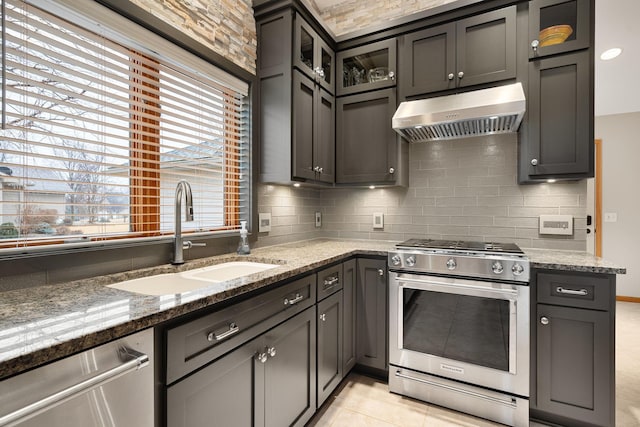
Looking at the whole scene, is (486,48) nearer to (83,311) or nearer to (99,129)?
(99,129)

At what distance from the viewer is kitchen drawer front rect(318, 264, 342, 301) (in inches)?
70.9

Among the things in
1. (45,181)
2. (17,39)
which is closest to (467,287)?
(45,181)

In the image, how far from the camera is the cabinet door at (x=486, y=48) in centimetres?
210

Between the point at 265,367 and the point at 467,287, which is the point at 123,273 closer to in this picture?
the point at 265,367

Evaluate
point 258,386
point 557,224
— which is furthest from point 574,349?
point 258,386

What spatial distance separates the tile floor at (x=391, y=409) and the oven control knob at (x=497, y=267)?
2.94 ft

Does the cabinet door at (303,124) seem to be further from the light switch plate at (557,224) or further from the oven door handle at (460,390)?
the light switch plate at (557,224)

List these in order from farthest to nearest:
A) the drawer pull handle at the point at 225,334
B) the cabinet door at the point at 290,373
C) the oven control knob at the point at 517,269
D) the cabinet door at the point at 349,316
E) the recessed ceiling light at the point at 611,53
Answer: the recessed ceiling light at the point at 611,53
the cabinet door at the point at 349,316
the oven control knob at the point at 517,269
the cabinet door at the point at 290,373
the drawer pull handle at the point at 225,334

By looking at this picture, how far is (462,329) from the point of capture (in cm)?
192

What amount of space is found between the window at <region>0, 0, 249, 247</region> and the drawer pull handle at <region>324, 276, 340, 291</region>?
2.54 feet

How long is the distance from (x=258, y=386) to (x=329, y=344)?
2.36ft

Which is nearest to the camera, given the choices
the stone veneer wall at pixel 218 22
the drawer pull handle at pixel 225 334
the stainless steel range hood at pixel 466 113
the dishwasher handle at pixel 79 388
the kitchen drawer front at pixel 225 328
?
the dishwasher handle at pixel 79 388

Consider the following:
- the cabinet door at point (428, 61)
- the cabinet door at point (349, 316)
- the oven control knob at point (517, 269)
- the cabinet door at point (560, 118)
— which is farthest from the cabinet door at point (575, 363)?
the cabinet door at point (428, 61)

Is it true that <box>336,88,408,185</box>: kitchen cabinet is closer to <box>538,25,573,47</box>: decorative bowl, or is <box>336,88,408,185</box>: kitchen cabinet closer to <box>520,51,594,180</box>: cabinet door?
<box>520,51,594,180</box>: cabinet door
